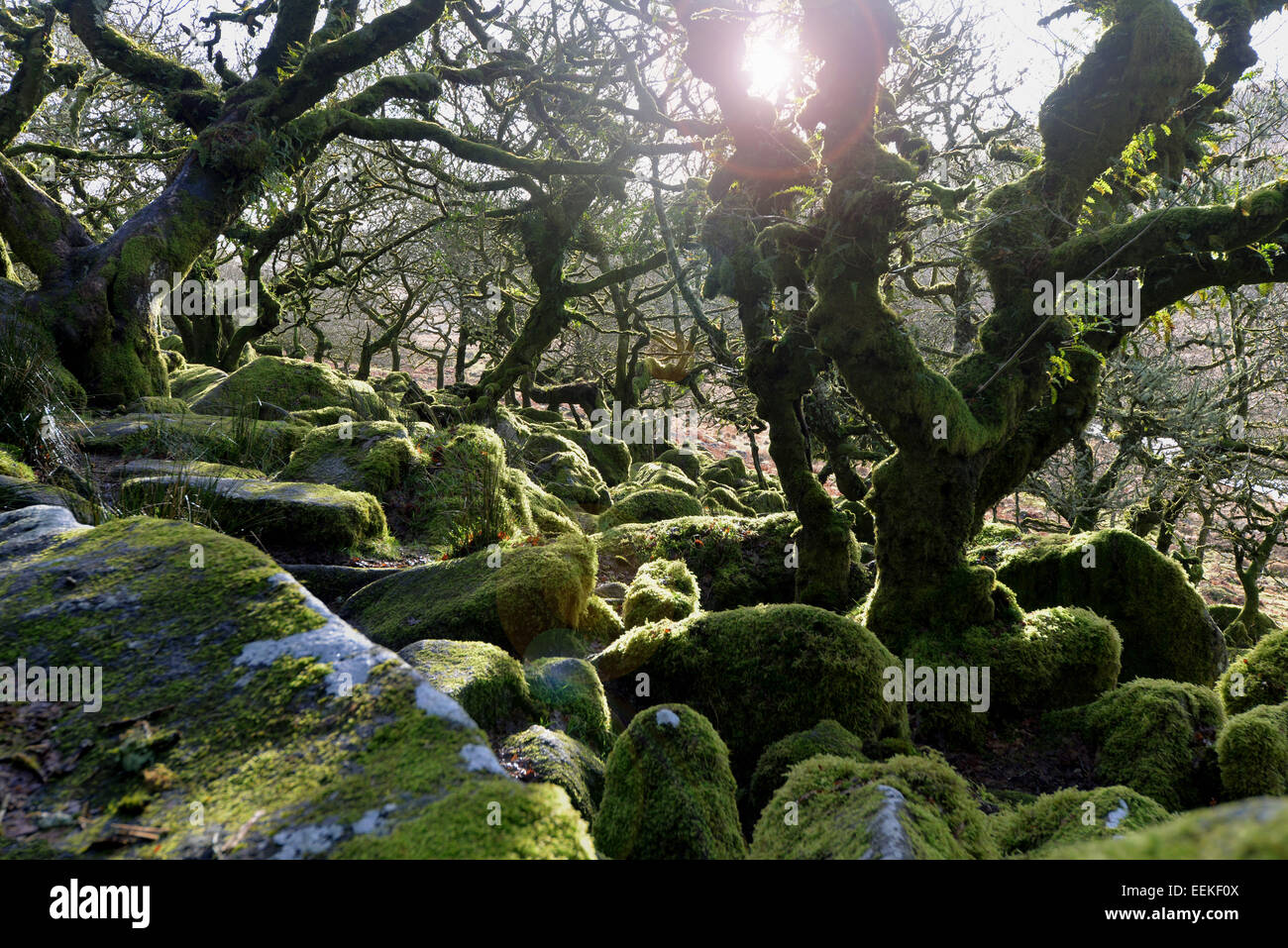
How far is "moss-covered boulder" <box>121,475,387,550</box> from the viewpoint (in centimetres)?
455

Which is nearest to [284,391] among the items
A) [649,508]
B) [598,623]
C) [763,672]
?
[649,508]

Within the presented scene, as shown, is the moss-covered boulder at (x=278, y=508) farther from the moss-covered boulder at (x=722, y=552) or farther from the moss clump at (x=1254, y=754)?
the moss clump at (x=1254, y=754)

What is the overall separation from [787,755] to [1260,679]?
373 centimetres

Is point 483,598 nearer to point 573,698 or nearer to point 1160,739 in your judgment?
point 573,698

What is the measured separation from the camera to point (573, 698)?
13.0ft

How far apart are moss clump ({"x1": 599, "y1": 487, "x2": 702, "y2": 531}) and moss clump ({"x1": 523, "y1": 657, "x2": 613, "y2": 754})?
18.5ft

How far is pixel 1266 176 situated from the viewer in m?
9.45

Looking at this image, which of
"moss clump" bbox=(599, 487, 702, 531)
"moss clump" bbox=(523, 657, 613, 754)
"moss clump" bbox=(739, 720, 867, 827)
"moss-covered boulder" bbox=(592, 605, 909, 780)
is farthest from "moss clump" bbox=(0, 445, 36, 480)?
"moss clump" bbox=(599, 487, 702, 531)

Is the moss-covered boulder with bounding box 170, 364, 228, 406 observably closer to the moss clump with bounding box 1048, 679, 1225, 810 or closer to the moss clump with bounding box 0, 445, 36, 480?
the moss clump with bounding box 0, 445, 36, 480

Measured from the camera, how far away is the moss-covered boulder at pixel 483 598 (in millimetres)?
4523

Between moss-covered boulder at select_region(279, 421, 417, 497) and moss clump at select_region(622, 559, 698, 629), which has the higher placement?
moss-covered boulder at select_region(279, 421, 417, 497)

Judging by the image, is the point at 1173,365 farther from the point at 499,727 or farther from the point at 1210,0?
the point at 499,727

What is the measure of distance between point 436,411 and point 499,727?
31.5 feet
